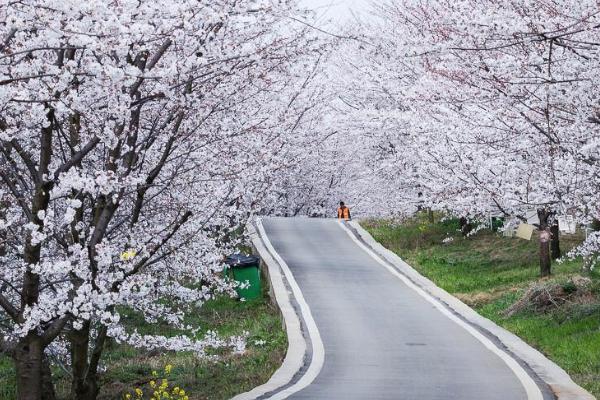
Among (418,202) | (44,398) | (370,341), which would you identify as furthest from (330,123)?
(44,398)

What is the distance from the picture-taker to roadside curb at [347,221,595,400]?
11.7m

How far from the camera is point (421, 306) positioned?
1991 centimetres

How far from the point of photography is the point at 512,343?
15430mm

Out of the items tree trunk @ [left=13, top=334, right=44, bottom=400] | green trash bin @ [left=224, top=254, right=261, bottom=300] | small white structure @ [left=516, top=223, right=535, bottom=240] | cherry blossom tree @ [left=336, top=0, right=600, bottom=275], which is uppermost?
cherry blossom tree @ [left=336, top=0, right=600, bottom=275]

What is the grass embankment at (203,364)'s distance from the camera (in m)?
14.6

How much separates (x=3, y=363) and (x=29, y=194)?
32.9 ft

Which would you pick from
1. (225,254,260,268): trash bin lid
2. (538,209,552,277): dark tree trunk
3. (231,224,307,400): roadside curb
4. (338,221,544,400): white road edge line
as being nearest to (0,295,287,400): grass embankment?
(231,224,307,400): roadside curb

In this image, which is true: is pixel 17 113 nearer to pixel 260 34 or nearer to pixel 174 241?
pixel 260 34

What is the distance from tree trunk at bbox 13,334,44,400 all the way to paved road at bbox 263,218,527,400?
2950 mm

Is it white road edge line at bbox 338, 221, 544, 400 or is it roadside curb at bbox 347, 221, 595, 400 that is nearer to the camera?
roadside curb at bbox 347, 221, 595, 400

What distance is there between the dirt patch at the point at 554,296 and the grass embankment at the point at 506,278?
11 centimetres

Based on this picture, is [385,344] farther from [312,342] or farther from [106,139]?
[106,139]

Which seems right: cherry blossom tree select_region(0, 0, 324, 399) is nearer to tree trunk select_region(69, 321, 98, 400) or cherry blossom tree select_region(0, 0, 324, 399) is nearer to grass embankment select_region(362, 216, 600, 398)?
tree trunk select_region(69, 321, 98, 400)

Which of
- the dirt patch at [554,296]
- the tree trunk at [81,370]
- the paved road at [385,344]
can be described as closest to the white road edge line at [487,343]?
the paved road at [385,344]
